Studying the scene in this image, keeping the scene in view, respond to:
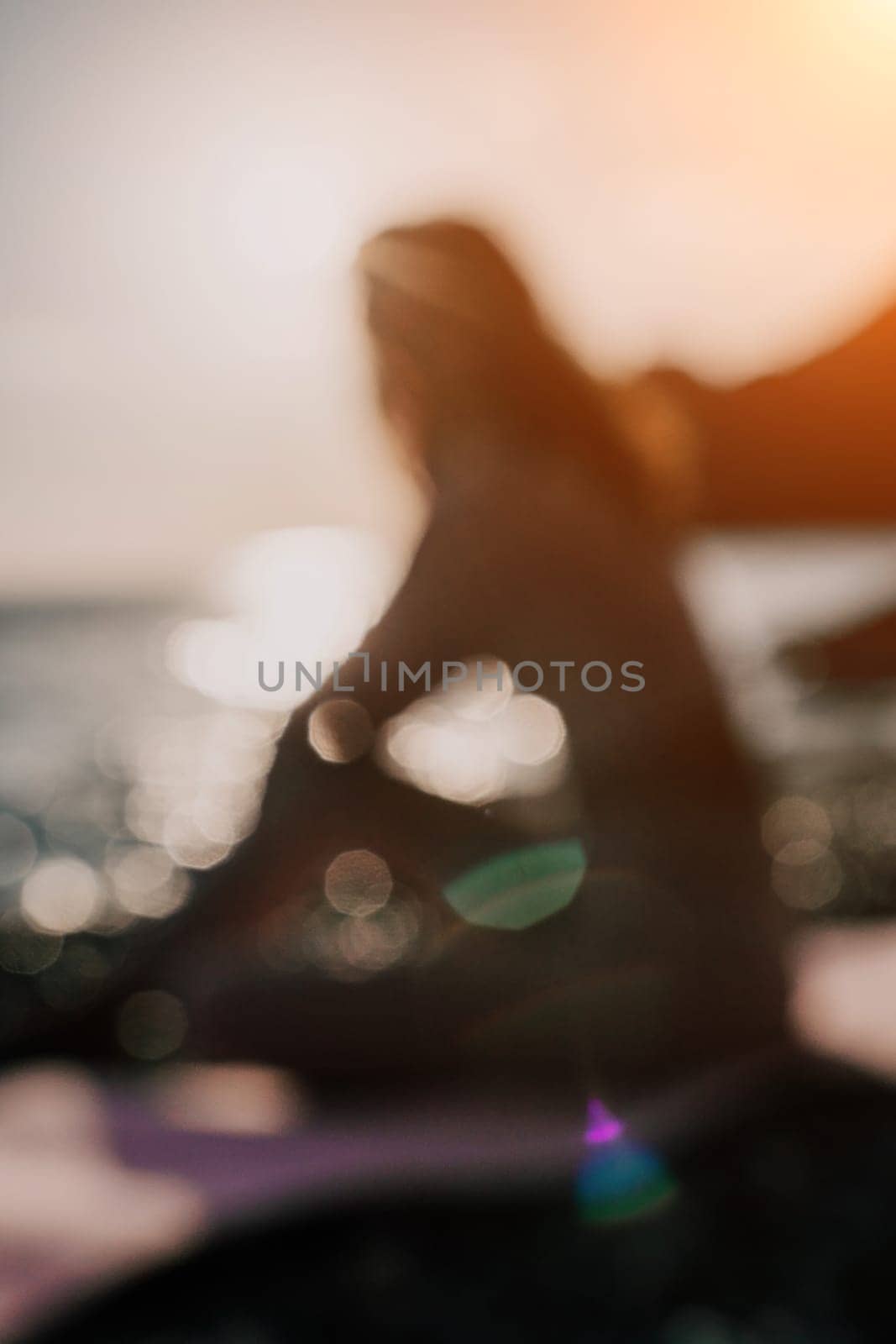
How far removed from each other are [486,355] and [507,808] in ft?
2.83

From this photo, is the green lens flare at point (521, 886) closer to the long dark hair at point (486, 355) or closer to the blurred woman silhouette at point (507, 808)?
the blurred woman silhouette at point (507, 808)

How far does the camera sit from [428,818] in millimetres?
1728

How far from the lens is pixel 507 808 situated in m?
1.69

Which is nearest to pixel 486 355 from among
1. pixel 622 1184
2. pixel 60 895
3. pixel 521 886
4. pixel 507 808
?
pixel 507 808

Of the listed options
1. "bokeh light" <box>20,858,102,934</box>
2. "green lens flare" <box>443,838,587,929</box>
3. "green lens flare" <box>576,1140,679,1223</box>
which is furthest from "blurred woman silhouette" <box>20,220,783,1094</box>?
"bokeh light" <box>20,858,102,934</box>

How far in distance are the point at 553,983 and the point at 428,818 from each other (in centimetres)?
46

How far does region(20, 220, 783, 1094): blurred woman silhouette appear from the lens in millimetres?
1387

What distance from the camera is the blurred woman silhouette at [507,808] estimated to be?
1387 millimetres

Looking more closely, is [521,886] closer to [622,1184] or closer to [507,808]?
[507,808]

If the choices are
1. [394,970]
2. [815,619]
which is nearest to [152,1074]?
[394,970]

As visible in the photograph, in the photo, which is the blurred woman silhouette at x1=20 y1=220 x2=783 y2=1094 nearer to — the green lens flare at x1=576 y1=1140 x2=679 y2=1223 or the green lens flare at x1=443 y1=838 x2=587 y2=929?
the green lens flare at x1=443 y1=838 x2=587 y2=929

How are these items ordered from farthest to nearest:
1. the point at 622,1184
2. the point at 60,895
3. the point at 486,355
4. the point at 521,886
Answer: the point at 60,895, the point at 486,355, the point at 521,886, the point at 622,1184

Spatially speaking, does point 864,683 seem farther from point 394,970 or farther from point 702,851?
point 394,970

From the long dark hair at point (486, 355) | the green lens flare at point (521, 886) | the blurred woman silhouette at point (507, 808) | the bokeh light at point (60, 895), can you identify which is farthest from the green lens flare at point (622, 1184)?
the bokeh light at point (60, 895)
